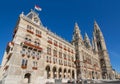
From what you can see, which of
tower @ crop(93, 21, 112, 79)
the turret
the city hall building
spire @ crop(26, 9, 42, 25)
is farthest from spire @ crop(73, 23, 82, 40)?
spire @ crop(26, 9, 42, 25)

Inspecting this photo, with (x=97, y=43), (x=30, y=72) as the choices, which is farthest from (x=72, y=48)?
(x=97, y=43)

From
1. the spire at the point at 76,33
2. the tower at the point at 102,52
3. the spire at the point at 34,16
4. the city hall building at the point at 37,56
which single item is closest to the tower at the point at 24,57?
the city hall building at the point at 37,56

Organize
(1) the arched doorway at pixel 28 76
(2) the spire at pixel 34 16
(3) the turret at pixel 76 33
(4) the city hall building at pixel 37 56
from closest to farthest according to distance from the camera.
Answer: (4) the city hall building at pixel 37 56
(1) the arched doorway at pixel 28 76
(2) the spire at pixel 34 16
(3) the turret at pixel 76 33

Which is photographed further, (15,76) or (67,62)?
(67,62)

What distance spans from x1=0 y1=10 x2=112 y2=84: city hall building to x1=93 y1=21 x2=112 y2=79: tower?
2007 cm

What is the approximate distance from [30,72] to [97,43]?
7670 centimetres

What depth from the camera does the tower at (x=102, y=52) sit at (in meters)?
81.3

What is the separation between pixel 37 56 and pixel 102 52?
67.2 m

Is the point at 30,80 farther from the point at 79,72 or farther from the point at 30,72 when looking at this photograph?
the point at 79,72

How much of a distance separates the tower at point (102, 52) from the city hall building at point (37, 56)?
65.9 ft

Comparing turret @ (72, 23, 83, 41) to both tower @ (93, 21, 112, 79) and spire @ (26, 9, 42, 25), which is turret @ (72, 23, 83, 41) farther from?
spire @ (26, 9, 42, 25)

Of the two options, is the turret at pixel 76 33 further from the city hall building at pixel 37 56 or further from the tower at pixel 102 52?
the tower at pixel 102 52

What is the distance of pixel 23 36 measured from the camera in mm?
35688

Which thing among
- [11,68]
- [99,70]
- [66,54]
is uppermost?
[66,54]
